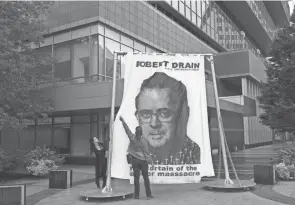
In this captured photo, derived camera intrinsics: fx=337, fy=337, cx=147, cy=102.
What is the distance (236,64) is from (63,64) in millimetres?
17963

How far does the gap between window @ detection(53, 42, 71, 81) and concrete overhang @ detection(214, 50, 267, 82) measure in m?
17.0

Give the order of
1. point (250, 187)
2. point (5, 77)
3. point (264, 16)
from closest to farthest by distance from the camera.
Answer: point (250, 187)
point (5, 77)
point (264, 16)

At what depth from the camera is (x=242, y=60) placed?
31.0 meters

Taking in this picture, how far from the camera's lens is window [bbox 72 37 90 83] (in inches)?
719

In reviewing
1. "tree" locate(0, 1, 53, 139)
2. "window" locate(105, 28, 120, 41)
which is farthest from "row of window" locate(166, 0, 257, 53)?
"tree" locate(0, 1, 53, 139)

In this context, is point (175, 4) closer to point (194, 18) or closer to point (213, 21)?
point (194, 18)

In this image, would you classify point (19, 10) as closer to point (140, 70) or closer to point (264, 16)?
point (140, 70)

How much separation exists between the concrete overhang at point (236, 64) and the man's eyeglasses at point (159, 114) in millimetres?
23522

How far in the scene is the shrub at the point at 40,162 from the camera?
514 inches

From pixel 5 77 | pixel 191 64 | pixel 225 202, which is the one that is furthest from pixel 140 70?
pixel 5 77

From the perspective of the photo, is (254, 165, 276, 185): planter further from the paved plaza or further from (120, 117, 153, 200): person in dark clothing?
(120, 117, 153, 200): person in dark clothing

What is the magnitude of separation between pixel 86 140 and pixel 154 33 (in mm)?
9179

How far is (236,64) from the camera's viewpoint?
31.4 m

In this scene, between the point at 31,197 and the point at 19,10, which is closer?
the point at 31,197
